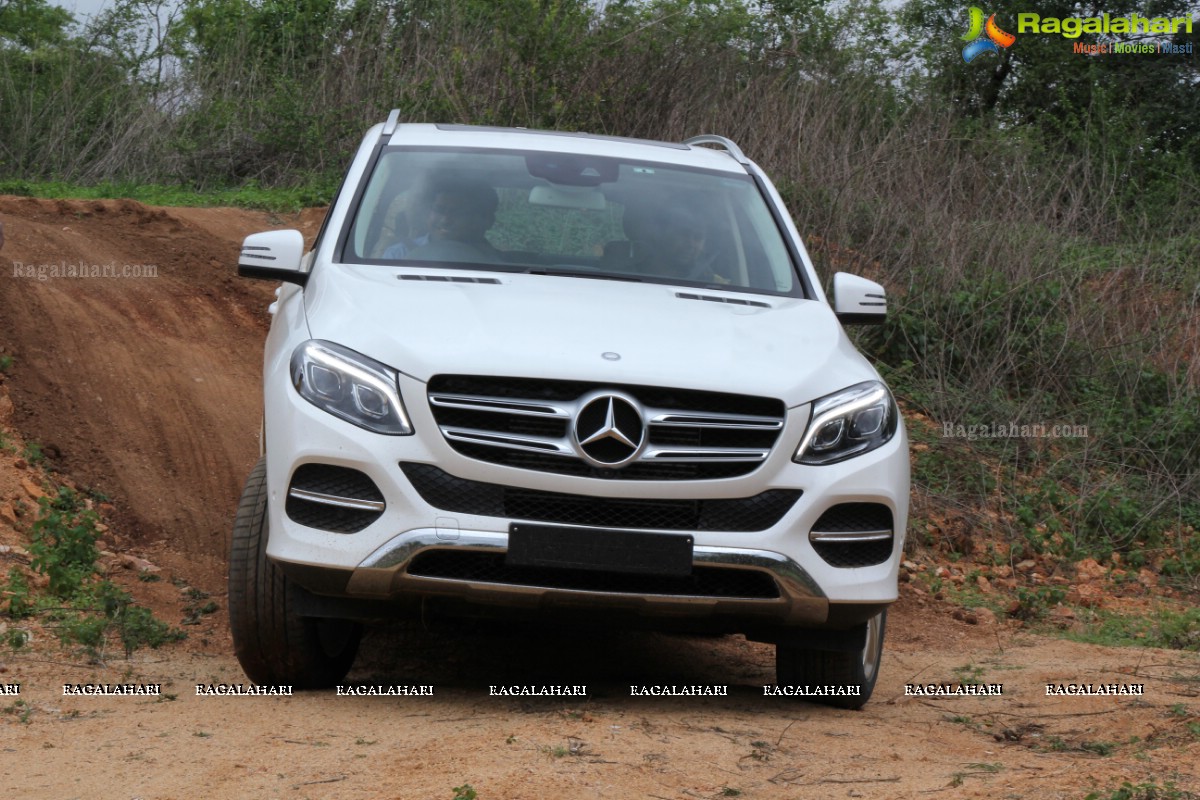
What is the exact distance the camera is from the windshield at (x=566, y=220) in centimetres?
511

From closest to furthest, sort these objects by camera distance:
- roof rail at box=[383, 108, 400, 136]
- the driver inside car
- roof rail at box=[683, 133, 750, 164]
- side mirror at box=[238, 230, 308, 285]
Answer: side mirror at box=[238, 230, 308, 285] → the driver inside car → roof rail at box=[383, 108, 400, 136] → roof rail at box=[683, 133, 750, 164]

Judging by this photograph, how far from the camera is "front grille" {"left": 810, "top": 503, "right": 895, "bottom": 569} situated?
4168 mm

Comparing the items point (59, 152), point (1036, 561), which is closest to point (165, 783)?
point (1036, 561)

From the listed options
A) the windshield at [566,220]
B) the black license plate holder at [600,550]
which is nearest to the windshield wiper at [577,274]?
the windshield at [566,220]

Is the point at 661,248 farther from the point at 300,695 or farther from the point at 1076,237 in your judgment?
the point at 1076,237

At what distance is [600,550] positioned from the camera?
157 inches

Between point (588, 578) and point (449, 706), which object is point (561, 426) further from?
point (449, 706)

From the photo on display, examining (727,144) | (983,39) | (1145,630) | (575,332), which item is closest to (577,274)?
(575,332)

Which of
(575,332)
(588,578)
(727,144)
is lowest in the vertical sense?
(588,578)

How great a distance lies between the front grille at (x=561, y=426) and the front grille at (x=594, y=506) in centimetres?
7

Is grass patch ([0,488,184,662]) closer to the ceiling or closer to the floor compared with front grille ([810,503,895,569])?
closer to the floor

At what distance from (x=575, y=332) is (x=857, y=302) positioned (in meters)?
1.41

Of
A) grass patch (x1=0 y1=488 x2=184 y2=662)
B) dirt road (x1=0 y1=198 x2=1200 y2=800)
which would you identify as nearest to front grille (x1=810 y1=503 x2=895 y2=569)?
dirt road (x1=0 y1=198 x2=1200 y2=800)

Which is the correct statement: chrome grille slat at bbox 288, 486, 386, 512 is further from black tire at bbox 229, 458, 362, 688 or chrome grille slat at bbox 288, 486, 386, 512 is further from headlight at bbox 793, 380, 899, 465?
headlight at bbox 793, 380, 899, 465
